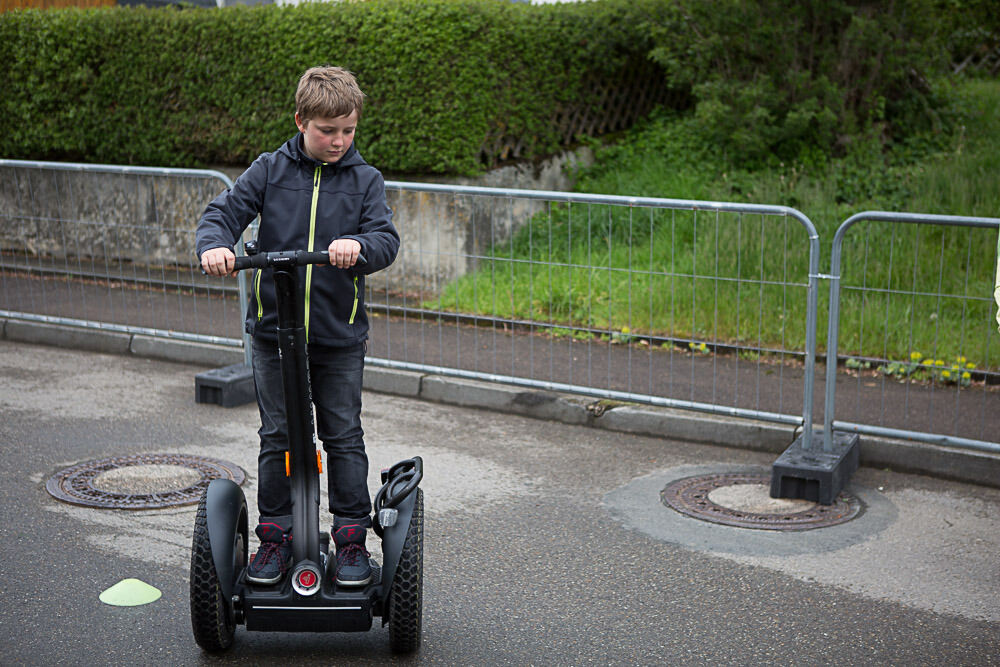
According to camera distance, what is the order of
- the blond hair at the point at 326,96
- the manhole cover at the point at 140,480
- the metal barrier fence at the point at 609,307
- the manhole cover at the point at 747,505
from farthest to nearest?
1. the metal barrier fence at the point at 609,307
2. the manhole cover at the point at 140,480
3. the manhole cover at the point at 747,505
4. the blond hair at the point at 326,96

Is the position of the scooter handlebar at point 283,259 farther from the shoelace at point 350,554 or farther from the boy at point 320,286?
the shoelace at point 350,554

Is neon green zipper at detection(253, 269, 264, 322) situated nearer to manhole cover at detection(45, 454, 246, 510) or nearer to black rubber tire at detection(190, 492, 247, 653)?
black rubber tire at detection(190, 492, 247, 653)

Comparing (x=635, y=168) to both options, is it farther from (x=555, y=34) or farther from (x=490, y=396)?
(x=490, y=396)

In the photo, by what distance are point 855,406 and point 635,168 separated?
5.04 meters

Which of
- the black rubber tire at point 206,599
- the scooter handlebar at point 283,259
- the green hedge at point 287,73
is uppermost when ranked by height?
the green hedge at point 287,73

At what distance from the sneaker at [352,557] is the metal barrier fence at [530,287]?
287 cm

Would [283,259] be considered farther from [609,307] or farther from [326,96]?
[609,307]

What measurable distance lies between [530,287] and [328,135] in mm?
3511

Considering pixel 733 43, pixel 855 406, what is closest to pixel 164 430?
pixel 855 406

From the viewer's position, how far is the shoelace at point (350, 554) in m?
3.84

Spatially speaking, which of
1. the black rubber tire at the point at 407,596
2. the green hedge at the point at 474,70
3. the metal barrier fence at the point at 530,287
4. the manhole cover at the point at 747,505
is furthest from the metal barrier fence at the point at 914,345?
the green hedge at the point at 474,70

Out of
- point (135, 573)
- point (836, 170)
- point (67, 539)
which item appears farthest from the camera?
point (836, 170)

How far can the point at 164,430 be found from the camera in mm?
6750

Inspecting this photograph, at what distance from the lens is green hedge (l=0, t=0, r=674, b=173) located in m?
10.1
